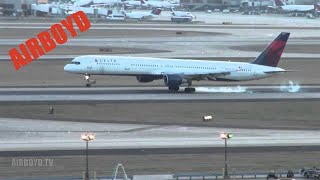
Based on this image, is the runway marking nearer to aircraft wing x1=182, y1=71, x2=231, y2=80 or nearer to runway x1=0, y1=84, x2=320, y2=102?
runway x1=0, y1=84, x2=320, y2=102

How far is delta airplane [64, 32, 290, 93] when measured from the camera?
89750mm

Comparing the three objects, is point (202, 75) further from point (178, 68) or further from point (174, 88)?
point (174, 88)

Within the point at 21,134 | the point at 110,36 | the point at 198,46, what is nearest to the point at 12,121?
the point at 21,134

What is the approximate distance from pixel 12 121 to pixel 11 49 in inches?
2739

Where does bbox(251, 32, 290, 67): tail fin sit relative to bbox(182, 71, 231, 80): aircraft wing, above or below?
above

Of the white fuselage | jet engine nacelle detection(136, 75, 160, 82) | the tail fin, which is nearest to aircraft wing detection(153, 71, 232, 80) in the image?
the white fuselage

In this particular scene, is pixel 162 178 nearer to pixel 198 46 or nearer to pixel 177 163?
pixel 177 163

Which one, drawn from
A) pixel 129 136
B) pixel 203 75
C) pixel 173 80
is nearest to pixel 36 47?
pixel 203 75

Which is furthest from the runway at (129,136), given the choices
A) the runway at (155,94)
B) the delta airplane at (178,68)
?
the delta airplane at (178,68)

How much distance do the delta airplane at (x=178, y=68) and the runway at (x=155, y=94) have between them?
1.27 metres

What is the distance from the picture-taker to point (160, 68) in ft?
296

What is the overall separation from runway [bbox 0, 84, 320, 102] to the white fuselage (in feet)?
5.27

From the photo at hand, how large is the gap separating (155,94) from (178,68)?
5.12m

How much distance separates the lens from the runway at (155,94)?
82312 mm
